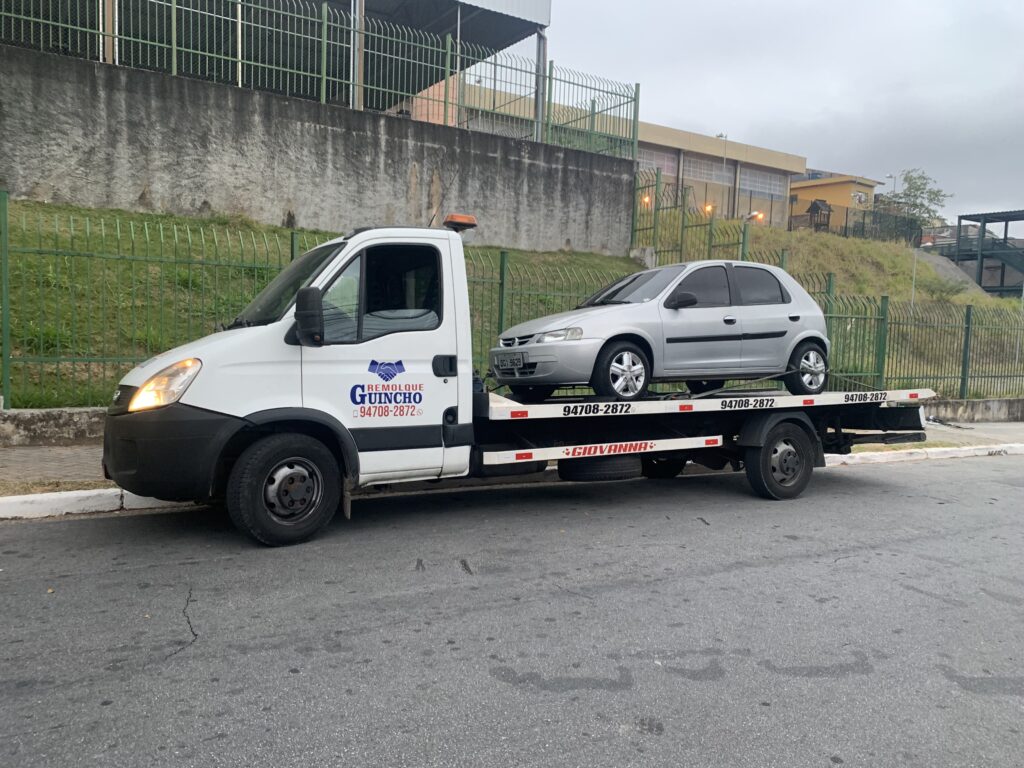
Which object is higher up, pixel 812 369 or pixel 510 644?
pixel 812 369

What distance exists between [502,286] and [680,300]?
344cm

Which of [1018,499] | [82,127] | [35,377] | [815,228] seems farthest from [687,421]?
[815,228]

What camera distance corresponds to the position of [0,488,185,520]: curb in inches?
242

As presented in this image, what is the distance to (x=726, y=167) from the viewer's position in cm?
4269

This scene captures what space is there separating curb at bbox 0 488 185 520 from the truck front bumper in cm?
141

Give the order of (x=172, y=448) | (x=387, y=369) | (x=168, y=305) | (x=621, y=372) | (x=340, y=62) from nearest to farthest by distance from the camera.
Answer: (x=172, y=448)
(x=387, y=369)
(x=621, y=372)
(x=168, y=305)
(x=340, y=62)

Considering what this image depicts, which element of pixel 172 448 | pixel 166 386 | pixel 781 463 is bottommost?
pixel 781 463

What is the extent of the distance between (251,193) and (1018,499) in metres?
11.9

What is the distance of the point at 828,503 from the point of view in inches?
303

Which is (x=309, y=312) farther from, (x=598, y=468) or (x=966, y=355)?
(x=966, y=355)

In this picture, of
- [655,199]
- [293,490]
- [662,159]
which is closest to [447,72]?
[655,199]

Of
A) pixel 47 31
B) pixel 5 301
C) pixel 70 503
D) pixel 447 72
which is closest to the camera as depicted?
pixel 70 503

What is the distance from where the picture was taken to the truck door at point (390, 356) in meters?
5.55

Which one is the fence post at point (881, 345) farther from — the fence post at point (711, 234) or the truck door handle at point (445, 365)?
the truck door handle at point (445, 365)
